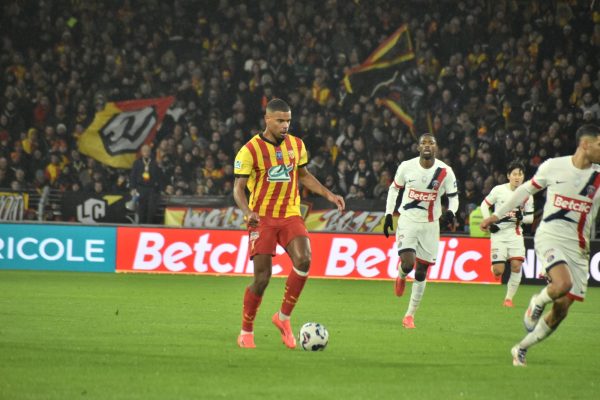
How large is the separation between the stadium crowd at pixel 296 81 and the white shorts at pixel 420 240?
359 inches

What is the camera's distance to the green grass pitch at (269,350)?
730 centimetres

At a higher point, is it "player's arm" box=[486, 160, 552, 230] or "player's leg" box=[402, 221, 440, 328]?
"player's arm" box=[486, 160, 552, 230]

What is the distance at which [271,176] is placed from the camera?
977cm

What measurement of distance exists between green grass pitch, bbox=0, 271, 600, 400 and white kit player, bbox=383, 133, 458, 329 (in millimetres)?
845

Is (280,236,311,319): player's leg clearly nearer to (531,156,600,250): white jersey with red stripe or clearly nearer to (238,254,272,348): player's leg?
(238,254,272,348): player's leg

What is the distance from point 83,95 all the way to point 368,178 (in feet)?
29.7

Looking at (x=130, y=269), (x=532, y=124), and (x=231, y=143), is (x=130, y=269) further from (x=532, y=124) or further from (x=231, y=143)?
(x=532, y=124)

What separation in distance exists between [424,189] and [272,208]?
3841 millimetres

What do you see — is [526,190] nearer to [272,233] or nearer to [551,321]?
[551,321]

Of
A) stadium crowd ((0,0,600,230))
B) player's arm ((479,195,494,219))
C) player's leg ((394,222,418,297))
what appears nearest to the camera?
player's leg ((394,222,418,297))

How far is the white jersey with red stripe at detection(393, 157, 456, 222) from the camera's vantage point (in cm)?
1311

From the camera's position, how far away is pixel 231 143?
25.2m

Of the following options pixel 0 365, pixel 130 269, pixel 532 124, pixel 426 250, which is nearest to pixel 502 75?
pixel 532 124

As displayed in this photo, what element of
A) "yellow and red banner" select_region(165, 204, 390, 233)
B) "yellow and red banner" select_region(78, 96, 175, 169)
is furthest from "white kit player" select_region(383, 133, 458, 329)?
"yellow and red banner" select_region(78, 96, 175, 169)
